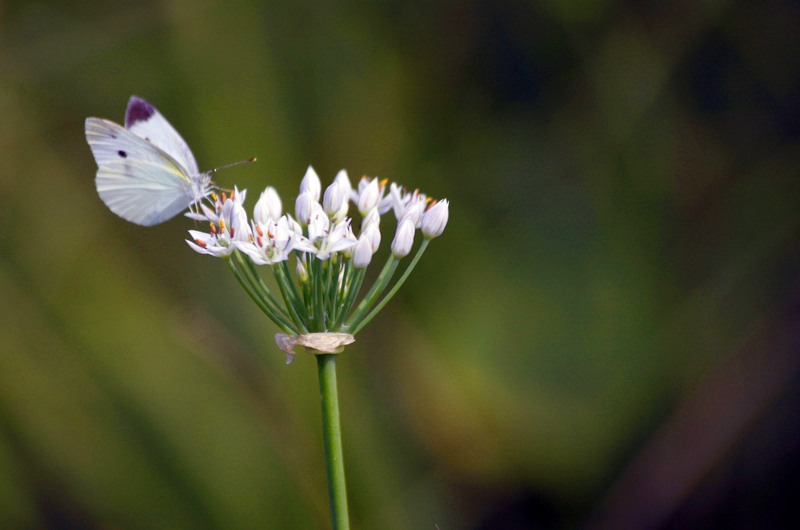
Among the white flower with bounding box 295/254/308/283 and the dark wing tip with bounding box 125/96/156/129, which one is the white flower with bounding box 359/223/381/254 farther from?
the dark wing tip with bounding box 125/96/156/129

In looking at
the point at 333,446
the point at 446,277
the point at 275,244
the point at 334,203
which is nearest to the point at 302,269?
the point at 275,244

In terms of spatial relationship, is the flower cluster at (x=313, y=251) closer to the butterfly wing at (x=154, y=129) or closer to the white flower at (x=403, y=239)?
the white flower at (x=403, y=239)

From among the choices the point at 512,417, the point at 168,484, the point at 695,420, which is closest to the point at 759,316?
the point at 695,420

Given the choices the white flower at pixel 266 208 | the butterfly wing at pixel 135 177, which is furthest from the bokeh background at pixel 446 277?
the white flower at pixel 266 208

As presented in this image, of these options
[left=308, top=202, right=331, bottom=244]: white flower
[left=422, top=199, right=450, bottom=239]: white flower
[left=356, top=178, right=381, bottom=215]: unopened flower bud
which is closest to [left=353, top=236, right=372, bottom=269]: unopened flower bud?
[left=308, top=202, right=331, bottom=244]: white flower

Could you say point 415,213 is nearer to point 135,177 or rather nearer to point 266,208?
point 266,208
